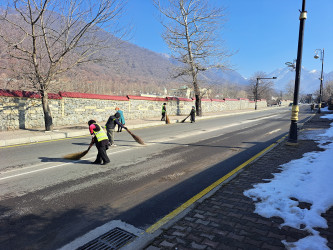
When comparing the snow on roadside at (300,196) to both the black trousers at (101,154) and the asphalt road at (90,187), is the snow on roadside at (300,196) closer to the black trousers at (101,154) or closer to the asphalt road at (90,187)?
the asphalt road at (90,187)

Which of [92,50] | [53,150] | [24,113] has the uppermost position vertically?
[92,50]

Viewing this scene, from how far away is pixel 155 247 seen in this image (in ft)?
9.21

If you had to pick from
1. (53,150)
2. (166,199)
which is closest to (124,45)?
(53,150)

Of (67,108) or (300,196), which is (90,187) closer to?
(300,196)

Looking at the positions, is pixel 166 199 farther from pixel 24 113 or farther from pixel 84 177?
pixel 24 113

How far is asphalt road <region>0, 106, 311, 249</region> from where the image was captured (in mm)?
3441

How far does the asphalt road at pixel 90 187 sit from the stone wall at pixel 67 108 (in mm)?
4912

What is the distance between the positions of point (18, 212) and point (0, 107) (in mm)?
11023

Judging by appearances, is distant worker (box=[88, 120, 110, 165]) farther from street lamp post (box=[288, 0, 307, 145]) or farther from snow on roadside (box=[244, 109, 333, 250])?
street lamp post (box=[288, 0, 307, 145])

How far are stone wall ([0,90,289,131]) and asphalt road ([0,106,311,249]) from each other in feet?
16.1

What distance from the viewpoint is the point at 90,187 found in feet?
16.3

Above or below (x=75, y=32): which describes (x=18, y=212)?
below

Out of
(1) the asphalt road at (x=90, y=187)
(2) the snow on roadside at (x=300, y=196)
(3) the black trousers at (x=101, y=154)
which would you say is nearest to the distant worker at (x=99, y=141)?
(3) the black trousers at (x=101, y=154)

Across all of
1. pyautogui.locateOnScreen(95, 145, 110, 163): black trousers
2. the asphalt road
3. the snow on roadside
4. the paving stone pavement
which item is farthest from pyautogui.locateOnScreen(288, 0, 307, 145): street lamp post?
pyautogui.locateOnScreen(95, 145, 110, 163): black trousers
